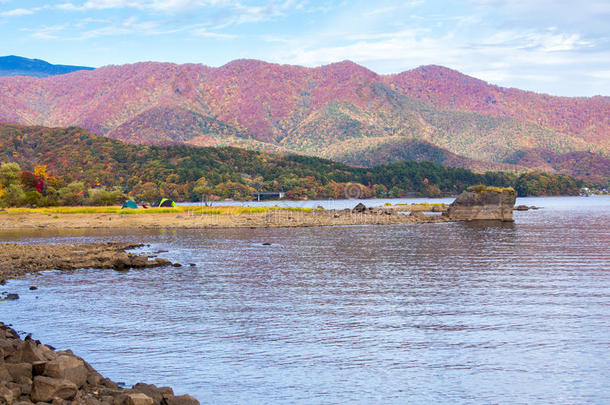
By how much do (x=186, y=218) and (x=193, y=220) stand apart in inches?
87.4

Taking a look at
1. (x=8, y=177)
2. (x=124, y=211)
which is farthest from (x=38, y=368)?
(x=8, y=177)

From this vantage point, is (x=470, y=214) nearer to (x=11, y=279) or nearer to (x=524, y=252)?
(x=524, y=252)

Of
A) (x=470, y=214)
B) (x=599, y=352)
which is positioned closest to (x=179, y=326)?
(x=599, y=352)

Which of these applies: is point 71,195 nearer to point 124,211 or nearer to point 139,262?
point 124,211

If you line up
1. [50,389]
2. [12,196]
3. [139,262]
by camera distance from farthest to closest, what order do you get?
[12,196] → [139,262] → [50,389]

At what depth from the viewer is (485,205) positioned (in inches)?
3853

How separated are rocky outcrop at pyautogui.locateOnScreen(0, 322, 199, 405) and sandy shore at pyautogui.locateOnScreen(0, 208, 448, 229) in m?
71.4

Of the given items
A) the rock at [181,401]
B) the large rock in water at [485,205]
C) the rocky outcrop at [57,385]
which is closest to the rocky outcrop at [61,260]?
the rocky outcrop at [57,385]

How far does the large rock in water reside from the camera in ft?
316

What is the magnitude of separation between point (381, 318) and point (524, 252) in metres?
28.4

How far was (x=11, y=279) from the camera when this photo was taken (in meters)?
32.6

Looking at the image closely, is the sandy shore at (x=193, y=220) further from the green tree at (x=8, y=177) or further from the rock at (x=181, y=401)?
the rock at (x=181, y=401)

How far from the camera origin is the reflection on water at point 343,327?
14.4 m

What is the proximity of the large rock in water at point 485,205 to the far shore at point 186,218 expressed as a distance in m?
4.59
